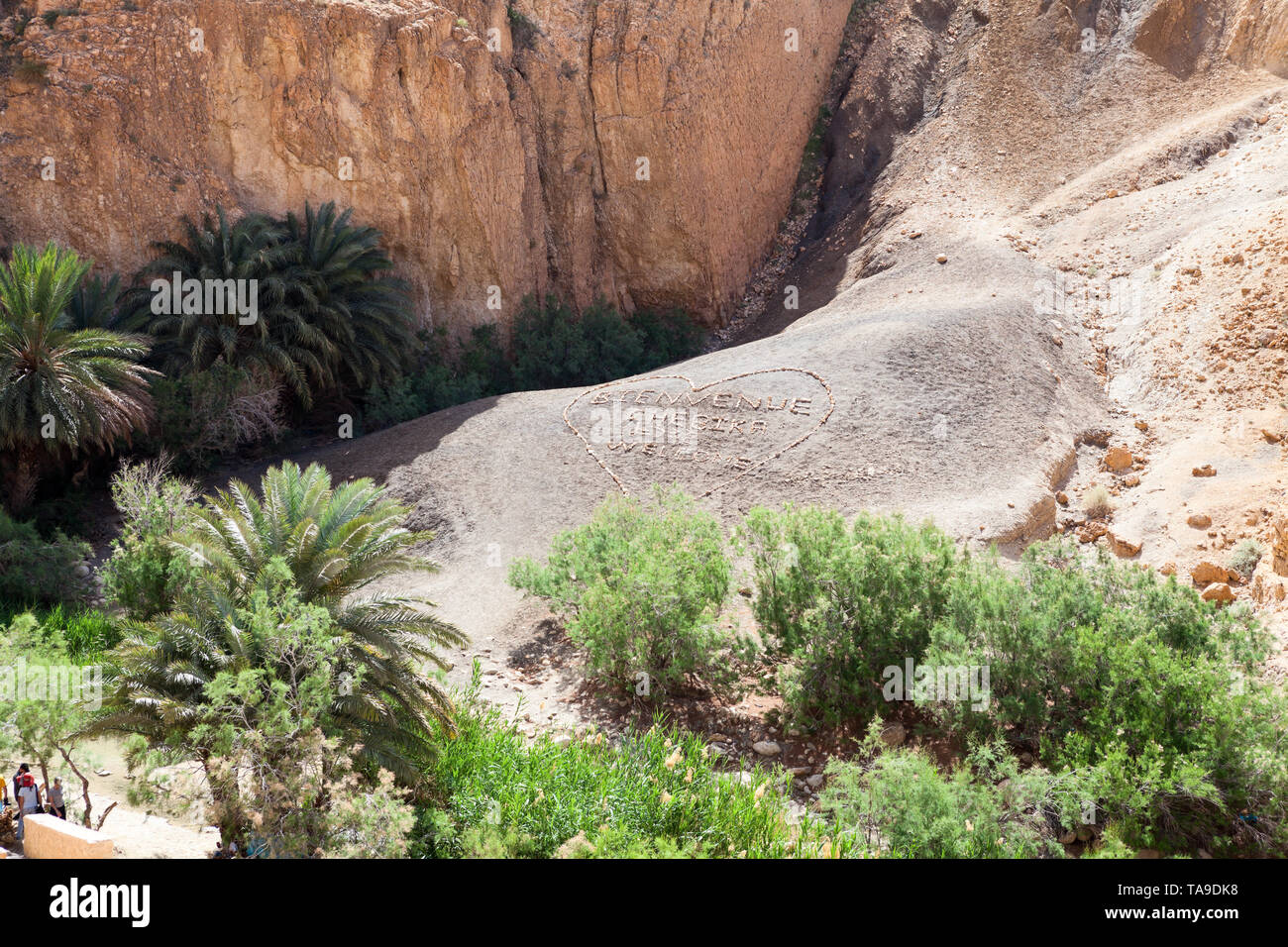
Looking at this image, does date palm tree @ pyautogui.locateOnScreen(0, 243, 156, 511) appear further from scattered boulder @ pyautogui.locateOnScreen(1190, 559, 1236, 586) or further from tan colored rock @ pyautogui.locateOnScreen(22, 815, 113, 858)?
scattered boulder @ pyautogui.locateOnScreen(1190, 559, 1236, 586)

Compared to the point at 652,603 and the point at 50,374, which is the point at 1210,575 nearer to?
the point at 652,603

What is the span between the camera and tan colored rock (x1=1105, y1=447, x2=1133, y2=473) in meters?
17.5

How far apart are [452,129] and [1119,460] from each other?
15977 millimetres

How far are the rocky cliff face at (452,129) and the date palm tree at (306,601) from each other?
11723mm

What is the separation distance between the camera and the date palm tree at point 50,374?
573 inches

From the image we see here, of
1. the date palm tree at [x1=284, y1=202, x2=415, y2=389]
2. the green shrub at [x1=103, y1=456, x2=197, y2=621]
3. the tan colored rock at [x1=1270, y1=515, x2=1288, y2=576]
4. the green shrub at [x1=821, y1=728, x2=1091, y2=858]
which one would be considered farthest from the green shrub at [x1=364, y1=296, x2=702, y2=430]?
the tan colored rock at [x1=1270, y1=515, x2=1288, y2=576]

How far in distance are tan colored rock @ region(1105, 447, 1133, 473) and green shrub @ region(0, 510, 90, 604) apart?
669 inches

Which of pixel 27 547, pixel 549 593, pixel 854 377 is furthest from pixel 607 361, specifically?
pixel 27 547

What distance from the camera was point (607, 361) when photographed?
78.6ft

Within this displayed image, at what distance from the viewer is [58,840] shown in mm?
7320

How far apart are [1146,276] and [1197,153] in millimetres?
5353

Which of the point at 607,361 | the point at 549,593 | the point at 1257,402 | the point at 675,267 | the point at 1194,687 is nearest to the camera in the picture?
the point at 1194,687

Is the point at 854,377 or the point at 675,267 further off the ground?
the point at 675,267

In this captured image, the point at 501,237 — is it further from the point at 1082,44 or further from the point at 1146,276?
the point at 1082,44
